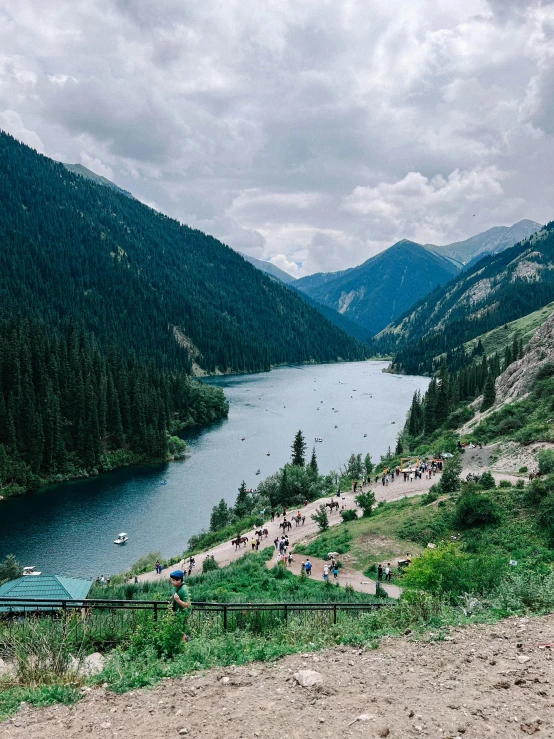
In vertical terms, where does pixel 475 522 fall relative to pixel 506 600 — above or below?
below

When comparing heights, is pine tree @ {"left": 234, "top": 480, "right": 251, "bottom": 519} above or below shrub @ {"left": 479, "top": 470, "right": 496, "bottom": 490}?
below

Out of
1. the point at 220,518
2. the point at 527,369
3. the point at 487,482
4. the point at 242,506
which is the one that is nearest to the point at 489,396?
the point at 527,369

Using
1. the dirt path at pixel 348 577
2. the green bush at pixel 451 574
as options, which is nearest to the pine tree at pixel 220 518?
the dirt path at pixel 348 577

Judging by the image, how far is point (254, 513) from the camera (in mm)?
53812

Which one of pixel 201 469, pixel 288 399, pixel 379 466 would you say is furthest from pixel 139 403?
pixel 288 399

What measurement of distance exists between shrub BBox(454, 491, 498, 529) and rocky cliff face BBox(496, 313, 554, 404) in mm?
34165

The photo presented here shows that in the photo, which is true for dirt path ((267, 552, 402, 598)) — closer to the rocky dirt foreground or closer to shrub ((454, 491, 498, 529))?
shrub ((454, 491, 498, 529))

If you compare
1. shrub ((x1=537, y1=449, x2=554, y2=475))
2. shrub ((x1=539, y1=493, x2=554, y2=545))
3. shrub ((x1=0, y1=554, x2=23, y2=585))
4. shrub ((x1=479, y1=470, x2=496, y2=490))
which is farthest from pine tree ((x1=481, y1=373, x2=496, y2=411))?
shrub ((x1=0, y1=554, x2=23, y2=585))

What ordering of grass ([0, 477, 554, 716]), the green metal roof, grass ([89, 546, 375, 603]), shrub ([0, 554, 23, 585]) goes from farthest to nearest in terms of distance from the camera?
shrub ([0, 554, 23, 585]) < the green metal roof < grass ([89, 546, 375, 603]) < grass ([0, 477, 554, 716])

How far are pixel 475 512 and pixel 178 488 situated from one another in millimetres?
47763

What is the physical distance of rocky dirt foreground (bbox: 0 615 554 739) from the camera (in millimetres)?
6941

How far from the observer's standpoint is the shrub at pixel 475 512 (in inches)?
1072

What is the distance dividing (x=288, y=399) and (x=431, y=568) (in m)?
125

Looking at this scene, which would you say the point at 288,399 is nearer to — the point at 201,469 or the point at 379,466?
the point at 201,469
